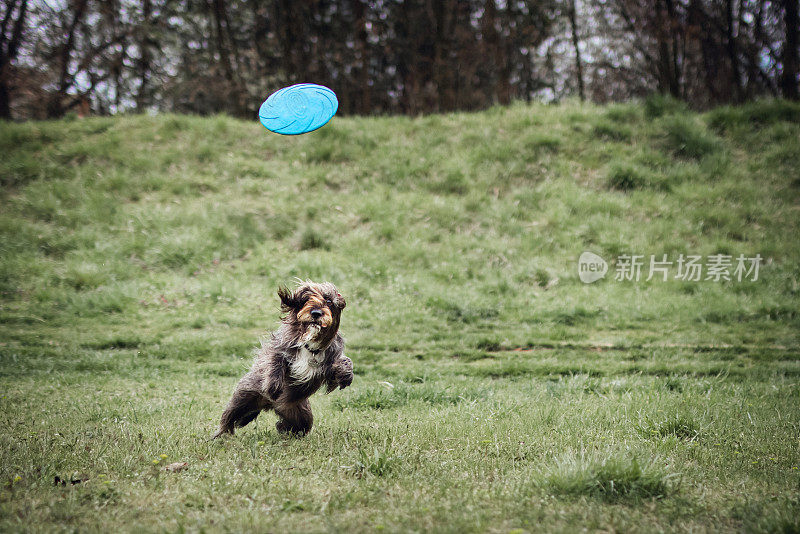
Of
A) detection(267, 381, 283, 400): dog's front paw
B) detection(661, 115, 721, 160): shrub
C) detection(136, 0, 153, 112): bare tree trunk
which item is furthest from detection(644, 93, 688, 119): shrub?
detection(136, 0, 153, 112): bare tree trunk

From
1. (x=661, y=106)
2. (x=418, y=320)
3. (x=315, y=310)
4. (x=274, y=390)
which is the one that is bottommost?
(x=418, y=320)

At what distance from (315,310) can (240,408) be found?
135 cm

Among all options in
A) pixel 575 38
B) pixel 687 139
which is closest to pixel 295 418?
pixel 687 139

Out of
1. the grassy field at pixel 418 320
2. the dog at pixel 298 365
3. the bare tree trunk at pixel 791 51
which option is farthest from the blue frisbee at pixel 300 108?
the bare tree trunk at pixel 791 51

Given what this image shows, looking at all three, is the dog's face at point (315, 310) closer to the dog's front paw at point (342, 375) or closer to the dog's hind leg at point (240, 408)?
the dog's front paw at point (342, 375)

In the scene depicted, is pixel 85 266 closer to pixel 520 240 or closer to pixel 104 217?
pixel 104 217

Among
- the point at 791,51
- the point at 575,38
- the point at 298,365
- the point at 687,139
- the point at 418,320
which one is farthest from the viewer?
the point at 575,38

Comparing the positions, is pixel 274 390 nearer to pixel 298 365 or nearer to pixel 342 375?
pixel 298 365

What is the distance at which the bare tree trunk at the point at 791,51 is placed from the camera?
1864 centimetres

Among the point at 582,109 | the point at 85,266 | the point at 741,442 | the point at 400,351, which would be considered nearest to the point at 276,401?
the point at 741,442

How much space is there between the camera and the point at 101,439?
4.77 m

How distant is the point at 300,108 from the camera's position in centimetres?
580

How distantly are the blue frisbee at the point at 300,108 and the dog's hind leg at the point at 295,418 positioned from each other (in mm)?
2752

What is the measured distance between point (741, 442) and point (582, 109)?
15415 mm
